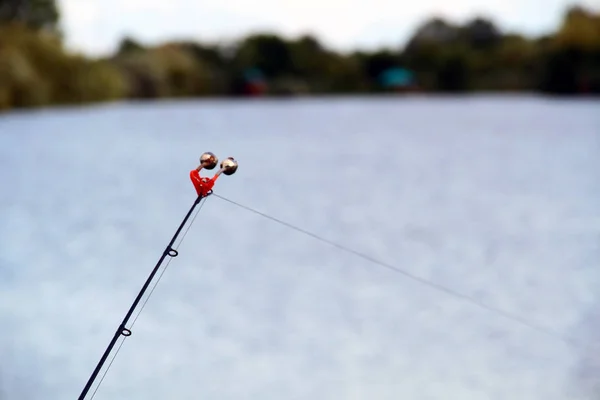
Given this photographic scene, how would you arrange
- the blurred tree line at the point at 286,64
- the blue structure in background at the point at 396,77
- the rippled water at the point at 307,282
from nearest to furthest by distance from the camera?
the rippled water at the point at 307,282 < the blurred tree line at the point at 286,64 < the blue structure in background at the point at 396,77

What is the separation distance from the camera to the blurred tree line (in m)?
30.5

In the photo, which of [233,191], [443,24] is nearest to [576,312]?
[233,191]

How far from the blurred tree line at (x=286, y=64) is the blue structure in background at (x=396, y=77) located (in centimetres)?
17

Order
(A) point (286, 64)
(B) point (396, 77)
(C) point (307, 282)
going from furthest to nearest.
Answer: (B) point (396, 77)
(A) point (286, 64)
(C) point (307, 282)

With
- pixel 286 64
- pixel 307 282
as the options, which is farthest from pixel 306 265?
pixel 286 64

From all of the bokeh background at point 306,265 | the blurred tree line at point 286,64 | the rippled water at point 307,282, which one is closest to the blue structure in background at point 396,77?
the blurred tree line at point 286,64

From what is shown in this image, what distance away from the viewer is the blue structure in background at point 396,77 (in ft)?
182

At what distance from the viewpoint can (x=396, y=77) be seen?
5562cm

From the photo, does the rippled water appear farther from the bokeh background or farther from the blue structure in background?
the blue structure in background

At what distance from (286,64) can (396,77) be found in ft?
19.0

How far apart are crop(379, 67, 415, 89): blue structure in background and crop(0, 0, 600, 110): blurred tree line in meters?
0.17

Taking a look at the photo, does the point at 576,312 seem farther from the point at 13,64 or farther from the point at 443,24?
the point at 443,24

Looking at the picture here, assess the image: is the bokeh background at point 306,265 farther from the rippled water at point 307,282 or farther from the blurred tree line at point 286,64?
the blurred tree line at point 286,64

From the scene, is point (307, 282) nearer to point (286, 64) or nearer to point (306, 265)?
point (306, 265)
